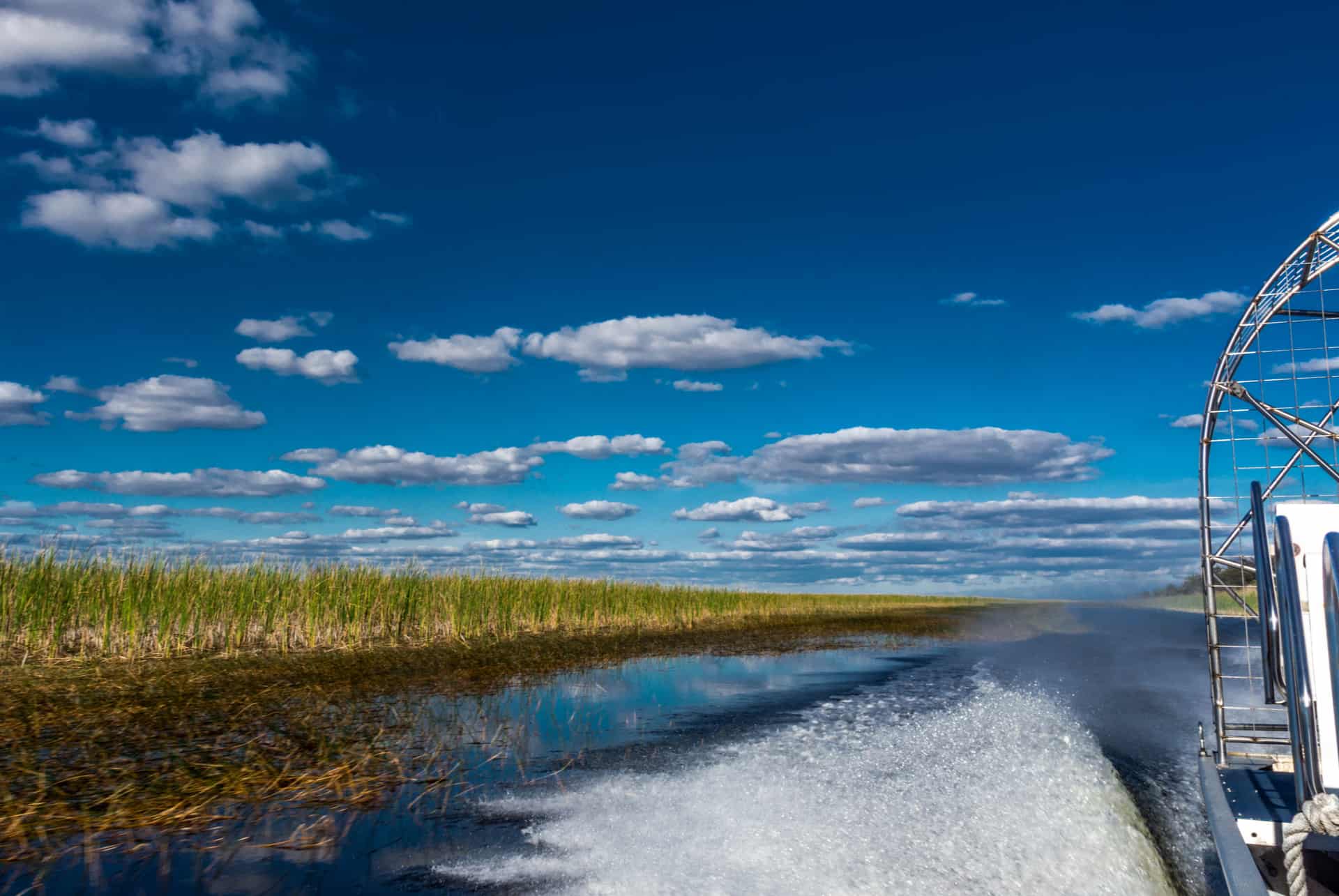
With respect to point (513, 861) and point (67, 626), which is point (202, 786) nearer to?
point (513, 861)

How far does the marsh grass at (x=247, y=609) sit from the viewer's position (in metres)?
13.6

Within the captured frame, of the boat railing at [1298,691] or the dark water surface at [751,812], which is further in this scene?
the dark water surface at [751,812]

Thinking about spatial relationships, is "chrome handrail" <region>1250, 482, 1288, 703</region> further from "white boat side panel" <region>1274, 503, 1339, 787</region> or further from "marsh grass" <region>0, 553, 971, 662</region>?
"marsh grass" <region>0, 553, 971, 662</region>

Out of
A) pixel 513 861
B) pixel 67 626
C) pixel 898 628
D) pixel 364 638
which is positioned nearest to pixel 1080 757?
pixel 513 861

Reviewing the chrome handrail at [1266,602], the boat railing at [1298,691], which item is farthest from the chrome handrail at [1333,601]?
the chrome handrail at [1266,602]

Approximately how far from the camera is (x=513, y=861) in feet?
16.3

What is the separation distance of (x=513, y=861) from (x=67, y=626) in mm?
13179

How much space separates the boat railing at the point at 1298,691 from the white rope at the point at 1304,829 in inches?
20.7

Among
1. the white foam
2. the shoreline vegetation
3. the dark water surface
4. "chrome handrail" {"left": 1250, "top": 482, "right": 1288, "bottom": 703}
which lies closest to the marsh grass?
the shoreline vegetation

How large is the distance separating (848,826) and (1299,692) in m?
2.82

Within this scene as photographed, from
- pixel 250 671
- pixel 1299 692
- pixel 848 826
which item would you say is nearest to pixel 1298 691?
pixel 1299 692

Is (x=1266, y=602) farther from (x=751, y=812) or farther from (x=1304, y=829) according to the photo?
(x=751, y=812)

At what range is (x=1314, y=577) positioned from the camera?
15.2ft

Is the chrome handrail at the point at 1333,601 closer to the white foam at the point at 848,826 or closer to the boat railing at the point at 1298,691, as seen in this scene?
the boat railing at the point at 1298,691
